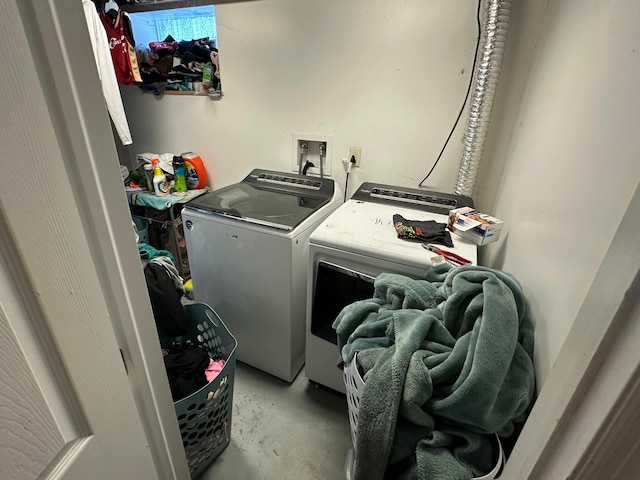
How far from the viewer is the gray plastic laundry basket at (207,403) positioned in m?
1.05

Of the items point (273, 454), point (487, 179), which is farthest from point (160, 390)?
point (487, 179)

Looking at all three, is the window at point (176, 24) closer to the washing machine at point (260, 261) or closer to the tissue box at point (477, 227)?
the washing machine at point (260, 261)

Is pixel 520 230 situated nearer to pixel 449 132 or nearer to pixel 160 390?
pixel 449 132

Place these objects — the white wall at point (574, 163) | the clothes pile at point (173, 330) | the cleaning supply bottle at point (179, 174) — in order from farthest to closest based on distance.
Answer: the cleaning supply bottle at point (179, 174), the clothes pile at point (173, 330), the white wall at point (574, 163)

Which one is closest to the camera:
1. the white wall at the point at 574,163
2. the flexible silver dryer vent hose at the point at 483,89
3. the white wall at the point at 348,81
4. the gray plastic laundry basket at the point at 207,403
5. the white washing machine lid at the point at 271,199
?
the white wall at the point at 574,163

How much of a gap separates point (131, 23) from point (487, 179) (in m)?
2.61

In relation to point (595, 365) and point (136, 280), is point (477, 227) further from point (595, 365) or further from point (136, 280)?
point (136, 280)

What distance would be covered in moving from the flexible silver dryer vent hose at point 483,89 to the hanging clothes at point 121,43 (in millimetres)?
2147

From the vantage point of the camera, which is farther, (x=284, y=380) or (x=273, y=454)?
(x=284, y=380)

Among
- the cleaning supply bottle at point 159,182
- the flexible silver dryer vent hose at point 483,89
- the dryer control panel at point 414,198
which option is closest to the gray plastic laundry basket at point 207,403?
the dryer control panel at point 414,198

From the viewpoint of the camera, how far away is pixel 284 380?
5.45ft

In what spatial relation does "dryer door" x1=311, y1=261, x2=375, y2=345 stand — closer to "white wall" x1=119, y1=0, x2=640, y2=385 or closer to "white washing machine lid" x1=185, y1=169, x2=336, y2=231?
"white washing machine lid" x1=185, y1=169, x2=336, y2=231

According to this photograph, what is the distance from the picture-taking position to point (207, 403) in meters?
1.09

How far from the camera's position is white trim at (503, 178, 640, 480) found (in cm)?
32
